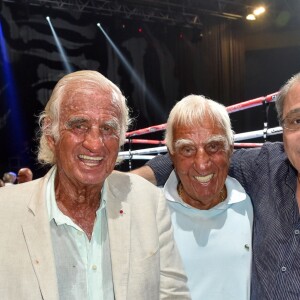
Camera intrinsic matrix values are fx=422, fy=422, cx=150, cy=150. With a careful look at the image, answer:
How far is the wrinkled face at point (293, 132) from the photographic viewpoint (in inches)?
63.6

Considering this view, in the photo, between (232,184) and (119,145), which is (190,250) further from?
(119,145)

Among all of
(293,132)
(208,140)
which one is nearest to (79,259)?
(208,140)

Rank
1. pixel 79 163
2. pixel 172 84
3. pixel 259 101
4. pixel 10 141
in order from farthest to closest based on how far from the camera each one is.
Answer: pixel 172 84 < pixel 10 141 < pixel 259 101 < pixel 79 163

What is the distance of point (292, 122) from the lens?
1647 mm

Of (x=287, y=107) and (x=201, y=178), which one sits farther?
(x=201, y=178)


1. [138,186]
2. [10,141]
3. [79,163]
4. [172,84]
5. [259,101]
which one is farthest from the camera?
[172,84]

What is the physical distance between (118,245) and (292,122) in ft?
2.68

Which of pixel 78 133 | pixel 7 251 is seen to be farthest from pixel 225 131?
pixel 7 251

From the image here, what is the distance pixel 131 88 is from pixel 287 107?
8.03m

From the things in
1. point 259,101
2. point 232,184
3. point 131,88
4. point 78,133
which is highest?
point 131,88

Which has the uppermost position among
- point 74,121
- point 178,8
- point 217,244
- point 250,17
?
point 178,8

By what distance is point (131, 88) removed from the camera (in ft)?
31.4

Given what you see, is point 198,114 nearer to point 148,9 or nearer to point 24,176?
point 24,176

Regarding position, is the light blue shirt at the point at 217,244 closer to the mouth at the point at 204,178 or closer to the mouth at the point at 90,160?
the mouth at the point at 204,178
